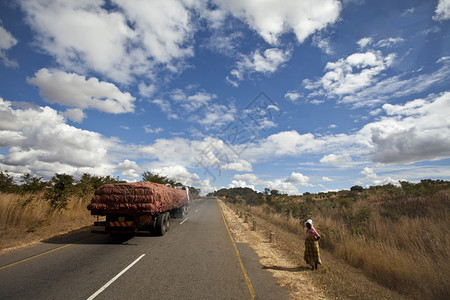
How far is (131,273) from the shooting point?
18.9 feet

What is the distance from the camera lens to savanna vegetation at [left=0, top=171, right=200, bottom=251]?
1010 centimetres

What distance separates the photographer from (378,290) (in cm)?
553

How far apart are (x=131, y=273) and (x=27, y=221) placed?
912 cm

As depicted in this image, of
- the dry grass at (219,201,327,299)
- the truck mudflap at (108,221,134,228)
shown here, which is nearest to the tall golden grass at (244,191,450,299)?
the dry grass at (219,201,327,299)

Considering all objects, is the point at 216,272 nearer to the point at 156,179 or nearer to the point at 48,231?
the point at 48,231

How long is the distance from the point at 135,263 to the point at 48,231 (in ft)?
25.4

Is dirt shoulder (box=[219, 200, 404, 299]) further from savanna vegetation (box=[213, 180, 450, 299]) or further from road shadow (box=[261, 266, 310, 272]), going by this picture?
savanna vegetation (box=[213, 180, 450, 299])

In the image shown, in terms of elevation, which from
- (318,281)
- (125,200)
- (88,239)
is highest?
(125,200)

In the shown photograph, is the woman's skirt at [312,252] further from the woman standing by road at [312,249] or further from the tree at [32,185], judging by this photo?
the tree at [32,185]

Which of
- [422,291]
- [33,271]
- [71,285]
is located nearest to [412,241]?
[422,291]

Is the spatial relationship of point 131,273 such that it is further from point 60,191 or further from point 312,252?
point 60,191

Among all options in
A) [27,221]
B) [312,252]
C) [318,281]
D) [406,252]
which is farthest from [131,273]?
[27,221]

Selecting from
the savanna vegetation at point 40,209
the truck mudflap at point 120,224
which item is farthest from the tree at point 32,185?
the truck mudflap at point 120,224

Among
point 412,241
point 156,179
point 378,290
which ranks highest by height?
point 156,179
